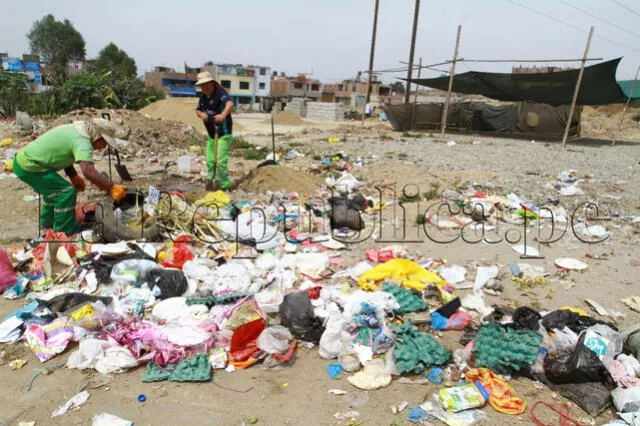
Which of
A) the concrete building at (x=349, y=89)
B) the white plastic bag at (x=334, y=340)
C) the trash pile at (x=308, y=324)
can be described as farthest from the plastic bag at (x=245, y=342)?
the concrete building at (x=349, y=89)

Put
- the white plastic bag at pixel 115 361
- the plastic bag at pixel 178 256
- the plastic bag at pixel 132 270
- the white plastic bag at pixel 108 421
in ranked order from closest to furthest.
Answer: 1. the white plastic bag at pixel 108 421
2. the white plastic bag at pixel 115 361
3. the plastic bag at pixel 132 270
4. the plastic bag at pixel 178 256

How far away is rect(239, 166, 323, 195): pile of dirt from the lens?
6102 millimetres

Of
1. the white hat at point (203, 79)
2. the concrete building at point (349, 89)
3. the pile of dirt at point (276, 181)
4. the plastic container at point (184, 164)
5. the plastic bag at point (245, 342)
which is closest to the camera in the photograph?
the plastic bag at point (245, 342)

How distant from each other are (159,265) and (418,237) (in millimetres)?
2777

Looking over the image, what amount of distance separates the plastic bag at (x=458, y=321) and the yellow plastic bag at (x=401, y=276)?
1.57 ft

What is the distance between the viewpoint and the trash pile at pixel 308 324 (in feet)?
8.05

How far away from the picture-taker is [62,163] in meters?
4.01

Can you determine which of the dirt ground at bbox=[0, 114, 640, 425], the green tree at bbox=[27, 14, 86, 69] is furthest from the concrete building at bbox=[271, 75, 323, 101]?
the dirt ground at bbox=[0, 114, 640, 425]

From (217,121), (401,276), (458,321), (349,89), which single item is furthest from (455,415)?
(349,89)

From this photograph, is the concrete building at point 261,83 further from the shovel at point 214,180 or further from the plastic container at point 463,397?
the plastic container at point 463,397

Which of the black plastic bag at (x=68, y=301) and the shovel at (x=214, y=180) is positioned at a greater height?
the shovel at (x=214, y=180)

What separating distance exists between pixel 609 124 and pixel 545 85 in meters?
11.3

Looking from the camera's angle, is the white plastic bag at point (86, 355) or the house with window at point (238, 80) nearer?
the white plastic bag at point (86, 355)

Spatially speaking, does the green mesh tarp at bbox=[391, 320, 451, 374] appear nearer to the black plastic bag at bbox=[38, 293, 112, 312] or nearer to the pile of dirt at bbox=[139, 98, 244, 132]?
the black plastic bag at bbox=[38, 293, 112, 312]
